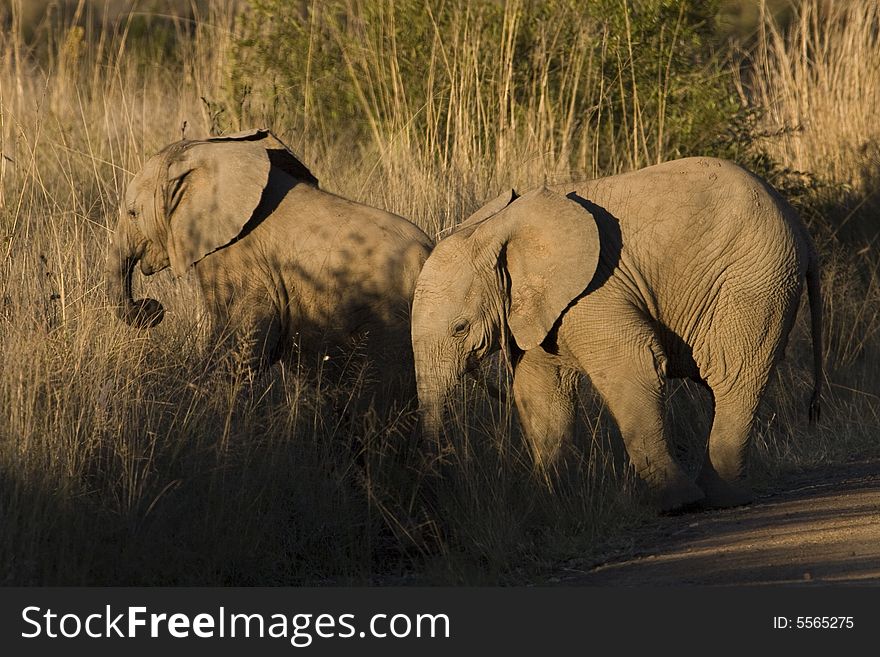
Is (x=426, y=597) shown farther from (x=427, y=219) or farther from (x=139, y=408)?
(x=427, y=219)

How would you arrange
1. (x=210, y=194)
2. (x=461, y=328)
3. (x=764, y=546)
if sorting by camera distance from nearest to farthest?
1. (x=764, y=546)
2. (x=461, y=328)
3. (x=210, y=194)

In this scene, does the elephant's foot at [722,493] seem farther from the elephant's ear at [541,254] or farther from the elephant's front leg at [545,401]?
the elephant's ear at [541,254]

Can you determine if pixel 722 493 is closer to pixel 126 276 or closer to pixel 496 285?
pixel 496 285

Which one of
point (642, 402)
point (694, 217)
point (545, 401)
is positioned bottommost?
point (545, 401)

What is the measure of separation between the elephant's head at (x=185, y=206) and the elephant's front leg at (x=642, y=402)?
183 cm

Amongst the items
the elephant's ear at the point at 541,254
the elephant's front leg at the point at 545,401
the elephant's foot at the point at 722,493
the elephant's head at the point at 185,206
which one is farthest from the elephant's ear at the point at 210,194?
the elephant's foot at the point at 722,493

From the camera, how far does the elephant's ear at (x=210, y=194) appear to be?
6961mm

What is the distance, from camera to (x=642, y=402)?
253 inches

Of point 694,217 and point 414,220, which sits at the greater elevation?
point 694,217

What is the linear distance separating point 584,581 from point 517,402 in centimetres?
147

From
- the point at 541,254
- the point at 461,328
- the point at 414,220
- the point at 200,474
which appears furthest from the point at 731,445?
the point at 414,220

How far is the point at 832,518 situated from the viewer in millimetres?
6332

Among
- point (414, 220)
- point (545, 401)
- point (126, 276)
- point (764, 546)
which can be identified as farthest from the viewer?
point (414, 220)

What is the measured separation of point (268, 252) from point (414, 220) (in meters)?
2.22
